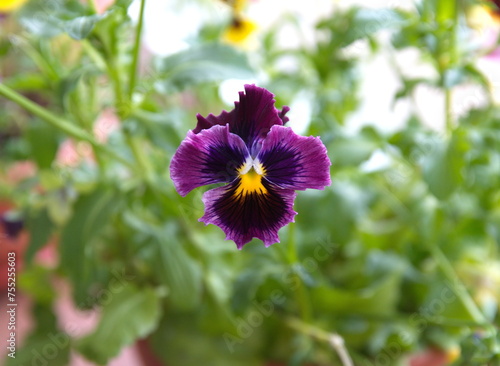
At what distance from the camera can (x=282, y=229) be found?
1.40ft

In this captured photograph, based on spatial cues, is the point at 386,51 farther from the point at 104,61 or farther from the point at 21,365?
the point at 21,365

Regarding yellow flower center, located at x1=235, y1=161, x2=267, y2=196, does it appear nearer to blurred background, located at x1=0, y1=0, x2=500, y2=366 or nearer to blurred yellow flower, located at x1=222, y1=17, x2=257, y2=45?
blurred background, located at x1=0, y1=0, x2=500, y2=366

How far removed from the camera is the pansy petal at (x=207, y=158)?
0.25 m

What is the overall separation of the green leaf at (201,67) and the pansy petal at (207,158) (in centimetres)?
17

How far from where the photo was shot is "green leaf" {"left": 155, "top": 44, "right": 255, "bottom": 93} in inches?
16.9

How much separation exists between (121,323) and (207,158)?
287 mm

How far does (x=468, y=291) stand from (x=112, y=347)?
369 millimetres

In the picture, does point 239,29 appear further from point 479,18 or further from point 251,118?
point 251,118

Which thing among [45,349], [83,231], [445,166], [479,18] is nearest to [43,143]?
[83,231]

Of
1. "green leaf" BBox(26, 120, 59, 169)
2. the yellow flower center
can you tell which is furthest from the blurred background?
the yellow flower center

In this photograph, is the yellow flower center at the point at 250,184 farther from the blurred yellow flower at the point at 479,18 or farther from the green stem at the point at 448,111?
the blurred yellow flower at the point at 479,18

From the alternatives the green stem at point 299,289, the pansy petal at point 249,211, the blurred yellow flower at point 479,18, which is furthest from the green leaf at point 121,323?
the blurred yellow flower at point 479,18

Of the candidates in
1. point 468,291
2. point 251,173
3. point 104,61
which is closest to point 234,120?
point 251,173

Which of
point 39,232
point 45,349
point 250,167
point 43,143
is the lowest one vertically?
point 45,349
